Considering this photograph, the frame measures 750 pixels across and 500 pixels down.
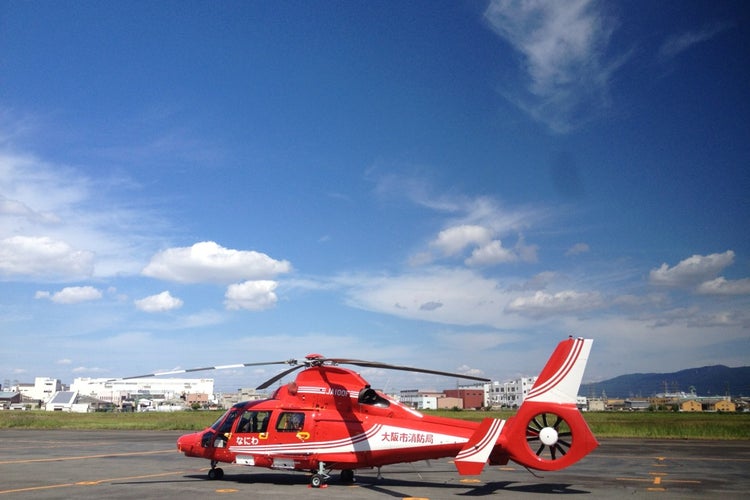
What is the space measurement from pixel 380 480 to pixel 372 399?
12.2ft

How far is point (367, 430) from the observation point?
19.5 metres

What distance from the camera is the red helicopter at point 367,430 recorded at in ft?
57.7

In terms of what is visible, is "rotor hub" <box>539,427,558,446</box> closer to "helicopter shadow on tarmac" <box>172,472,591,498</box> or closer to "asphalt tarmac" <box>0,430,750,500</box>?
"asphalt tarmac" <box>0,430,750,500</box>

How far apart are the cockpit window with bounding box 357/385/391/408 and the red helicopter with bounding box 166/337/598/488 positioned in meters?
0.03

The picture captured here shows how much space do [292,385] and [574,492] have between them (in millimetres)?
9961

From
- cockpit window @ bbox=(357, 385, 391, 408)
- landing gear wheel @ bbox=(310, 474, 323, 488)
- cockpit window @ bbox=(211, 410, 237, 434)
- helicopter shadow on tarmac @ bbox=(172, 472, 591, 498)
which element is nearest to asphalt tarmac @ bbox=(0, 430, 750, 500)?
helicopter shadow on tarmac @ bbox=(172, 472, 591, 498)

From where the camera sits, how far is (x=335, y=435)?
64.8 feet

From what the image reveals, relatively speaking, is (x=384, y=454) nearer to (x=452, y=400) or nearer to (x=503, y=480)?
(x=503, y=480)

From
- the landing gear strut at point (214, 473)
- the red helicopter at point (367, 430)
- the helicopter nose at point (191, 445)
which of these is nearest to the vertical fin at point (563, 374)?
the red helicopter at point (367, 430)

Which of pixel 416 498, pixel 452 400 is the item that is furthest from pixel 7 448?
pixel 452 400

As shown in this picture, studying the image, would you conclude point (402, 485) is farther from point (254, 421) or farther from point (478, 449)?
point (254, 421)

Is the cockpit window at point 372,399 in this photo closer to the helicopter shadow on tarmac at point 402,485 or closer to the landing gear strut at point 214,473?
the helicopter shadow on tarmac at point 402,485

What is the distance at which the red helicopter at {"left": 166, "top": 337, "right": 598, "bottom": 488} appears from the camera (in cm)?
1758

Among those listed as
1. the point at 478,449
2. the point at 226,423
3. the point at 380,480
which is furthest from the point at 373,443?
the point at 226,423
